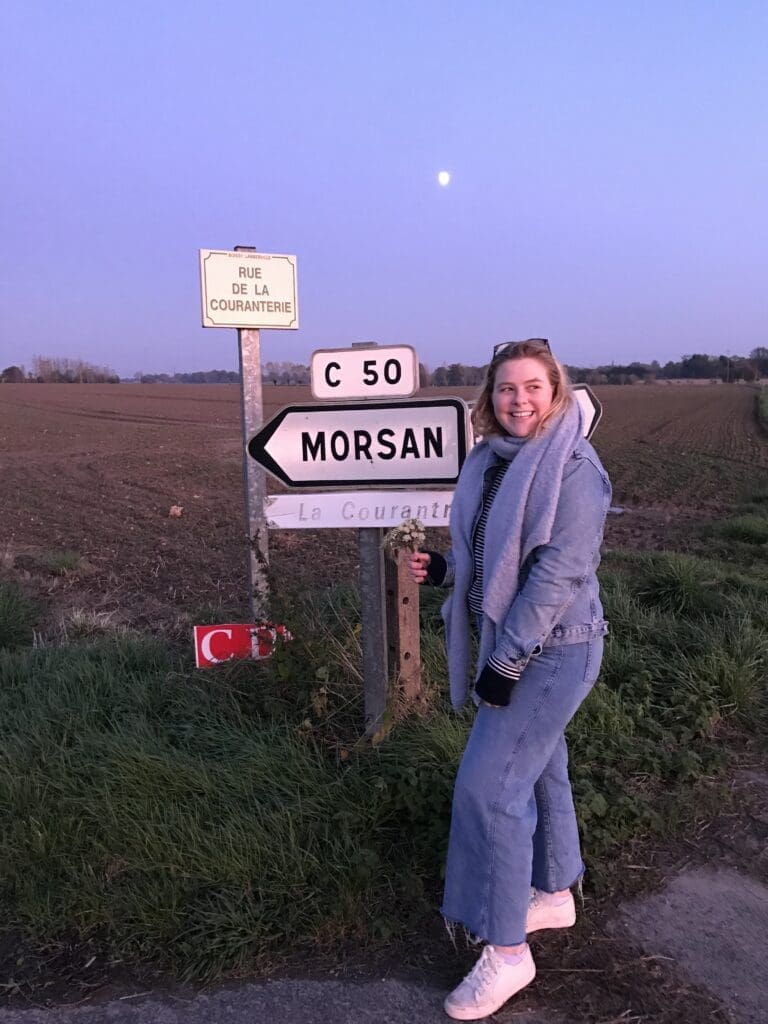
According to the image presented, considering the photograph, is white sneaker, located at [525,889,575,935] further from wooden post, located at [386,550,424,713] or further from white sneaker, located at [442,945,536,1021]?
wooden post, located at [386,550,424,713]

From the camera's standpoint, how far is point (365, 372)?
3672 mm

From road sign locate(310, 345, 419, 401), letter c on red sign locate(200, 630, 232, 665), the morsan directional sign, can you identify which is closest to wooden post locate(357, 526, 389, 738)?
the morsan directional sign

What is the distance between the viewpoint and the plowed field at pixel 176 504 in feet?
23.0

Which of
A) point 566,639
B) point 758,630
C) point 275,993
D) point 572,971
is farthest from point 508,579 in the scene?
point 758,630

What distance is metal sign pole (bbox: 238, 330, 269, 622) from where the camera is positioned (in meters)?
4.21

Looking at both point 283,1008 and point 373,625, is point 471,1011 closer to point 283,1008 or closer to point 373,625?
point 283,1008

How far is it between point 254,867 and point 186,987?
433 millimetres

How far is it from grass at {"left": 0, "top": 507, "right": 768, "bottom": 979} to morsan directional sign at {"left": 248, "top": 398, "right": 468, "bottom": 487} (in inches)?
27.9

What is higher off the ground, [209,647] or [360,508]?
[360,508]

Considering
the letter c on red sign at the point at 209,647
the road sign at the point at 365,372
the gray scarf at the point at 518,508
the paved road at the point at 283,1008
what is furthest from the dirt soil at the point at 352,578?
the road sign at the point at 365,372

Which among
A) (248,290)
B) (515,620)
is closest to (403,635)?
(515,620)

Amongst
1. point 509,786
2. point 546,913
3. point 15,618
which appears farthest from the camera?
point 15,618

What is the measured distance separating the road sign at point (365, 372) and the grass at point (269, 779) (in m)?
1.06

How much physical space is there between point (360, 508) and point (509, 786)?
160cm
